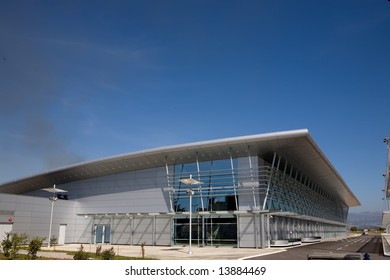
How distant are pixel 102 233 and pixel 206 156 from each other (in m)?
17.5

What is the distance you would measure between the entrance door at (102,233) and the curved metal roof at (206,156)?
6645mm

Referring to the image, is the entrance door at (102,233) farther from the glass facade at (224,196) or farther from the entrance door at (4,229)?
the entrance door at (4,229)

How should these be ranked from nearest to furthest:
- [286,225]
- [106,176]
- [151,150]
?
[151,150]
[286,225]
[106,176]

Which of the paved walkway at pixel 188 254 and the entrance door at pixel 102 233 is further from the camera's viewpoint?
the entrance door at pixel 102 233

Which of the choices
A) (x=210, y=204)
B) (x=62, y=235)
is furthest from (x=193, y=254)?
(x=62, y=235)

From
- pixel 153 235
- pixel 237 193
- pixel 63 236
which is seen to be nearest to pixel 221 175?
pixel 237 193

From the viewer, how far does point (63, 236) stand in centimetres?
4519

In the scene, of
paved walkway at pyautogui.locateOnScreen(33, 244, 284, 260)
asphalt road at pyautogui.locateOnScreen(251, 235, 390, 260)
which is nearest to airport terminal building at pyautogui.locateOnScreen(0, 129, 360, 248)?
paved walkway at pyautogui.locateOnScreen(33, 244, 284, 260)

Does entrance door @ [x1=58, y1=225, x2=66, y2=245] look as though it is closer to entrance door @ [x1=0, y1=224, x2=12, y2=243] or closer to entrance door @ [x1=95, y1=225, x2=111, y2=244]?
entrance door @ [x1=95, y1=225, x2=111, y2=244]

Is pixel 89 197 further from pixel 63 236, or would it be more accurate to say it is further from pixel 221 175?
pixel 221 175

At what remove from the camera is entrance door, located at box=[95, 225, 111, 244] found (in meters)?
43.8

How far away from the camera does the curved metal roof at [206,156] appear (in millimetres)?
33250

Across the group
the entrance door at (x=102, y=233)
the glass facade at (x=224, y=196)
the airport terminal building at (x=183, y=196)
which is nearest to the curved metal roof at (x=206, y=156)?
the airport terminal building at (x=183, y=196)

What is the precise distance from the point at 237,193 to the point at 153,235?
11.2m
